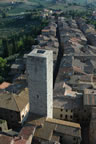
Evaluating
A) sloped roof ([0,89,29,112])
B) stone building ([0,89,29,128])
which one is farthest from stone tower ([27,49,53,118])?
sloped roof ([0,89,29,112])

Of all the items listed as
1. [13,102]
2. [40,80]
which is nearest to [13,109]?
[13,102]

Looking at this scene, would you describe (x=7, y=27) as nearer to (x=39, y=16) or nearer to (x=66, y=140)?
(x=39, y=16)

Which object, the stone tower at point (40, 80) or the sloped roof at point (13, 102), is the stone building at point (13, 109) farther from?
the stone tower at point (40, 80)

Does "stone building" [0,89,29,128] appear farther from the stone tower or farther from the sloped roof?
the stone tower

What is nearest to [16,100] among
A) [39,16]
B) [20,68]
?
[20,68]

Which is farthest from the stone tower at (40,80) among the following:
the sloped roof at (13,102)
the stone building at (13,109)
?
the sloped roof at (13,102)

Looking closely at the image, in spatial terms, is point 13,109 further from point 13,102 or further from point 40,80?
point 40,80
